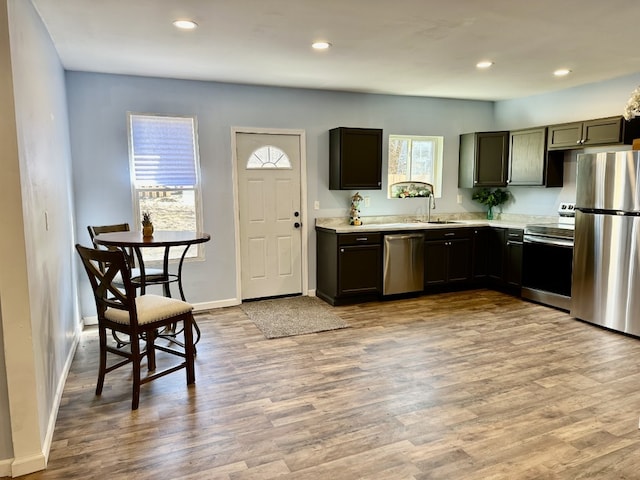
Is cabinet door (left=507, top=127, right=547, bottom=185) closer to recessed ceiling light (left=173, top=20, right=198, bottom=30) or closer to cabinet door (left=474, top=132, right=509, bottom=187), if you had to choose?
cabinet door (left=474, top=132, right=509, bottom=187)

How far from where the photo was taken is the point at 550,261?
5.00m

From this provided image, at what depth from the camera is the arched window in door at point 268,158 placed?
203 inches

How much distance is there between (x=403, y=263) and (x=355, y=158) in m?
1.38

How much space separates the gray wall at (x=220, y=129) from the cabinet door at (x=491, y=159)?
1.22 feet

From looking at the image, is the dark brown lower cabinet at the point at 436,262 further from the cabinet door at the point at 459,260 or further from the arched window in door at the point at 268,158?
the arched window in door at the point at 268,158

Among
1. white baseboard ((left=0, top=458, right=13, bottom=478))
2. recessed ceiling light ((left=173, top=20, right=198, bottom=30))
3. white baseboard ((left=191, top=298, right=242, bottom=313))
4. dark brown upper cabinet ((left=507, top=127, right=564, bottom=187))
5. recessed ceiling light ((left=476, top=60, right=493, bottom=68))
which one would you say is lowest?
white baseboard ((left=0, top=458, right=13, bottom=478))

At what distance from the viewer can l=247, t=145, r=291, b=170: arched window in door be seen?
516 cm

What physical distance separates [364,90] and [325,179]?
118 cm

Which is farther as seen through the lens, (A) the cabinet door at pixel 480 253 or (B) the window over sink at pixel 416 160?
(B) the window over sink at pixel 416 160

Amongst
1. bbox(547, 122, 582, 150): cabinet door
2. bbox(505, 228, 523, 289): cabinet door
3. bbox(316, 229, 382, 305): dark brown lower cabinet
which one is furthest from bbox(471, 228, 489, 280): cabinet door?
bbox(316, 229, 382, 305): dark brown lower cabinet

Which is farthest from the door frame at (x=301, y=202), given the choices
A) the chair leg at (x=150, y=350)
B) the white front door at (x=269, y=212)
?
the chair leg at (x=150, y=350)

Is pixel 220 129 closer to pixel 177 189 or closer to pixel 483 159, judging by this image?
pixel 177 189

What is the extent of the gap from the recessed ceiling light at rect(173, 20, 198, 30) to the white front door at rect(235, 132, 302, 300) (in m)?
1.92

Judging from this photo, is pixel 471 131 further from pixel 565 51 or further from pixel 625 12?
pixel 625 12
